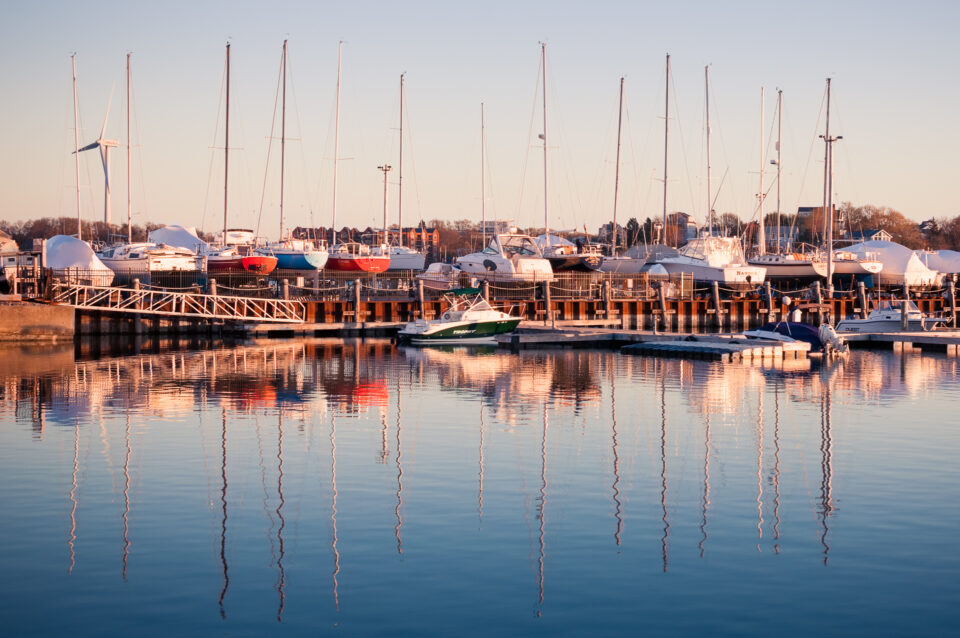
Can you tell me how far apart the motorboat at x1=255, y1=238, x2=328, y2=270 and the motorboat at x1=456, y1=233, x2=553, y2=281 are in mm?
9238

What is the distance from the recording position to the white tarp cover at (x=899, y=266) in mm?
84188

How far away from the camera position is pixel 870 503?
1775 centimetres

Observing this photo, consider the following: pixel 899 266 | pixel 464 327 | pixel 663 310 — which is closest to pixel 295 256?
pixel 464 327

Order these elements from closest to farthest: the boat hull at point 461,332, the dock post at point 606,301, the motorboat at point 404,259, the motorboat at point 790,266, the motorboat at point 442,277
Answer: the boat hull at point 461,332
the dock post at point 606,301
the motorboat at point 442,277
the motorboat at point 790,266
the motorboat at point 404,259

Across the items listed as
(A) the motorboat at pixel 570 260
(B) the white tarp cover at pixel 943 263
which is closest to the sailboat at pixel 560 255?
(A) the motorboat at pixel 570 260

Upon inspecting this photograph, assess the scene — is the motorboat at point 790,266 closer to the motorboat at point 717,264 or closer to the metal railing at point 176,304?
the motorboat at point 717,264

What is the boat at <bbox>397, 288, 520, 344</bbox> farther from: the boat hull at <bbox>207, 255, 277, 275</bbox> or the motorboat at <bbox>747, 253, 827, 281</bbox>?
the motorboat at <bbox>747, 253, 827, 281</bbox>

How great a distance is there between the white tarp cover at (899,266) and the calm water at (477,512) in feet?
180

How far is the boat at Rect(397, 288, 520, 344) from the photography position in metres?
52.2

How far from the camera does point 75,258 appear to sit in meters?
66.1

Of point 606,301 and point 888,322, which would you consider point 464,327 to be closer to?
point 606,301

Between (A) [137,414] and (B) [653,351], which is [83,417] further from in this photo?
(B) [653,351]

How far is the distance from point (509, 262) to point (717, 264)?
16.5 metres

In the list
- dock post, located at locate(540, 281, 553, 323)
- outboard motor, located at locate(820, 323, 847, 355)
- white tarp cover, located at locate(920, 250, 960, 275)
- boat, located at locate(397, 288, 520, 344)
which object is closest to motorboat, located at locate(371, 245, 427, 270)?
dock post, located at locate(540, 281, 553, 323)
